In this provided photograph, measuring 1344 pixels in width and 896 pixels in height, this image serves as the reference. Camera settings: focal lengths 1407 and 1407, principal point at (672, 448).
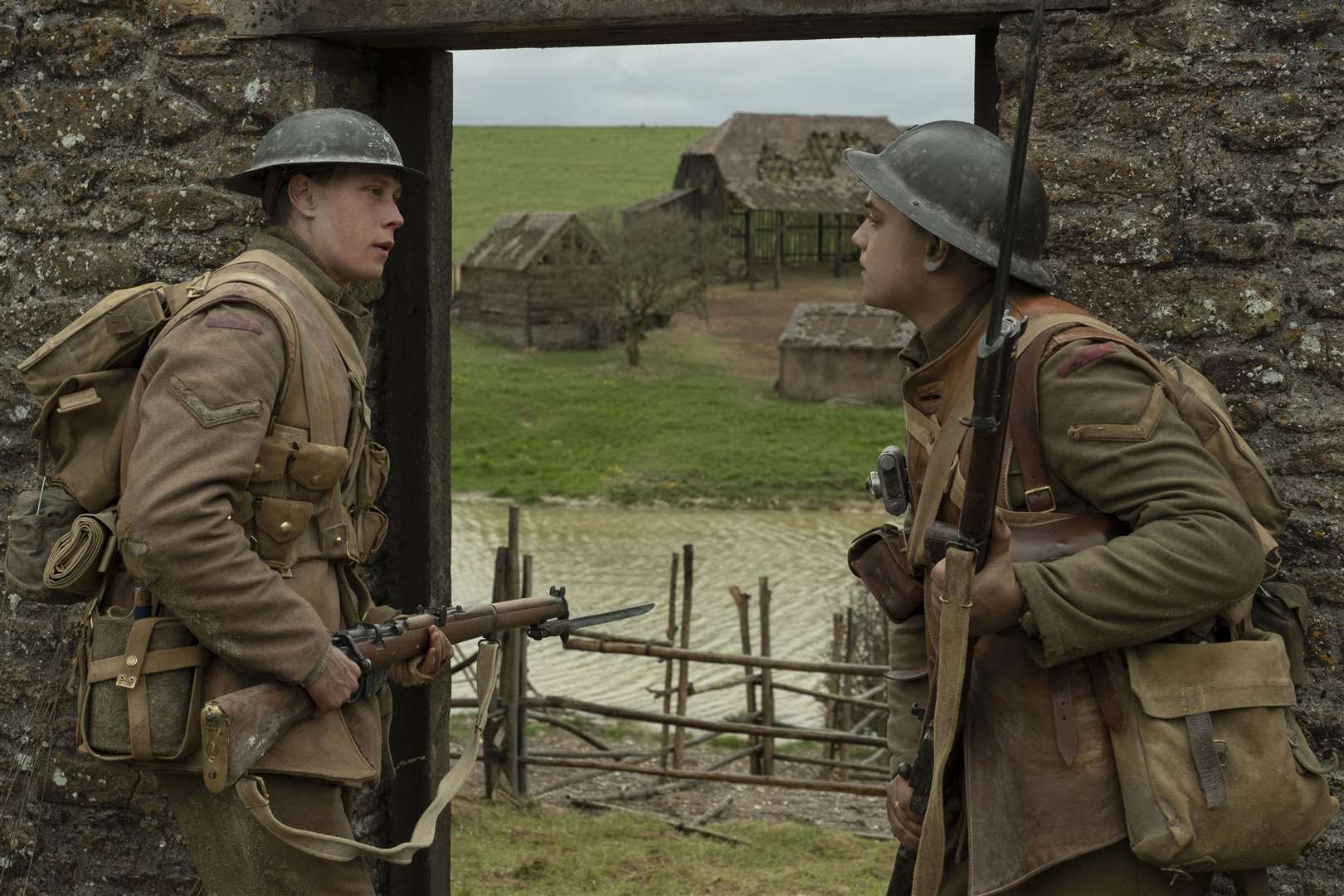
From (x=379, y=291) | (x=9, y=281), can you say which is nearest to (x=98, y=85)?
(x=9, y=281)

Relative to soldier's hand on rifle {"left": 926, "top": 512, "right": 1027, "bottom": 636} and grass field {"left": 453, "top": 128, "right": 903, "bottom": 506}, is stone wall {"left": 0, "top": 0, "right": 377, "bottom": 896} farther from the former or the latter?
grass field {"left": 453, "top": 128, "right": 903, "bottom": 506}

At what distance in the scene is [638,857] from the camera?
652 cm

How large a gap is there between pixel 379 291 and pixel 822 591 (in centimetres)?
1055

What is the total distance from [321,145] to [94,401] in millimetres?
754

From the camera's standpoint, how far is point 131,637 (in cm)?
296

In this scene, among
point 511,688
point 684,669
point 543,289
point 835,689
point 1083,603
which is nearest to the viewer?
point 1083,603

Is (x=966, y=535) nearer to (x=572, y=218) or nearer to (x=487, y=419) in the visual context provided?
(x=487, y=419)

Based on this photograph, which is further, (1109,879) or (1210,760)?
(1109,879)

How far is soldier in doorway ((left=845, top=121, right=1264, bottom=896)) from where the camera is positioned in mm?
2346

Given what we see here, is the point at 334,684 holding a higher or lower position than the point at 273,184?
lower

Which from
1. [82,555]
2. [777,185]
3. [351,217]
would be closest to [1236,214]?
[351,217]

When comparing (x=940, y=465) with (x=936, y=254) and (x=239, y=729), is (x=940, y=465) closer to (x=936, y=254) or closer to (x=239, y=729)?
(x=936, y=254)

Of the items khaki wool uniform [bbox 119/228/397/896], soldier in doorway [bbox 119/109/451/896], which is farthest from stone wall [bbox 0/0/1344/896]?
khaki wool uniform [bbox 119/228/397/896]

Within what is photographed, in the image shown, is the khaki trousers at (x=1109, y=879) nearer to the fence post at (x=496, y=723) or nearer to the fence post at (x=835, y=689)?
the fence post at (x=496, y=723)
